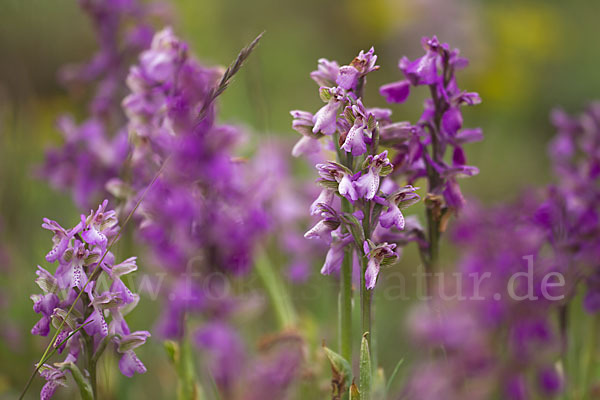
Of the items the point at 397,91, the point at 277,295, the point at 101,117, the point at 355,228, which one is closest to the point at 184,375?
the point at 277,295

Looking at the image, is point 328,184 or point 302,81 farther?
point 302,81

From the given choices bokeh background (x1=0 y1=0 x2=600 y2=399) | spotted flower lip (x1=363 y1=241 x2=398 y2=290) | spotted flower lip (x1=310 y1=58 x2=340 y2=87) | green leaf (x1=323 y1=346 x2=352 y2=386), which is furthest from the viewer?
bokeh background (x1=0 y1=0 x2=600 y2=399)

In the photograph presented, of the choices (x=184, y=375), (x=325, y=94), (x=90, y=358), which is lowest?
(x=184, y=375)

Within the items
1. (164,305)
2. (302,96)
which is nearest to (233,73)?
(164,305)

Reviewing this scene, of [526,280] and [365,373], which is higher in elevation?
[526,280]

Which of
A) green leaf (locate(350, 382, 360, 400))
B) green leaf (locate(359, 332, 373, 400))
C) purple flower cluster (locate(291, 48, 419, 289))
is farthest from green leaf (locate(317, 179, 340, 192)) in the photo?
green leaf (locate(350, 382, 360, 400))

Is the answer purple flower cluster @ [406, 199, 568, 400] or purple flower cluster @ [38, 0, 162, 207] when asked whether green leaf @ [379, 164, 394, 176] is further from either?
purple flower cluster @ [38, 0, 162, 207]

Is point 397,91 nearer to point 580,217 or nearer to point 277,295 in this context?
point 580,217
